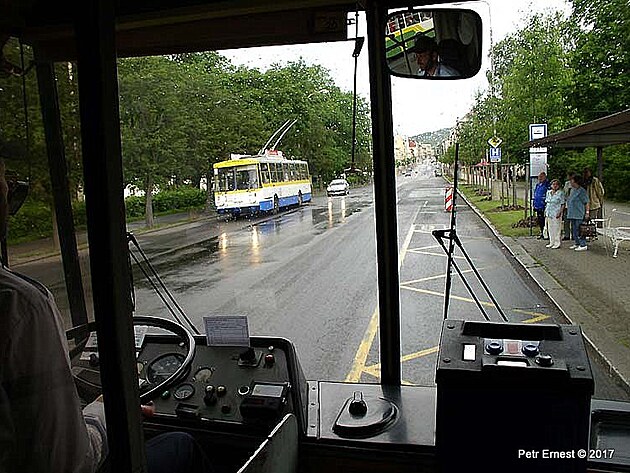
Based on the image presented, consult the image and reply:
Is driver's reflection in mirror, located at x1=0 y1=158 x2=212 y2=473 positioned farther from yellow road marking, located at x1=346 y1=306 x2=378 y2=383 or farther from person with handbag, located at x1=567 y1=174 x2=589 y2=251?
person with handbag, located at x1=567 y1=174 x2=589 y2=251

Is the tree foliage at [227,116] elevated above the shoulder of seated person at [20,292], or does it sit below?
above

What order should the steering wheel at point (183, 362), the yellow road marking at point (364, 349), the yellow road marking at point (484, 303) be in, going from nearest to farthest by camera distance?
1. the steering wheel at point (183, 362)
2. the yellow road marking at point (484, 303)
3. the yellow road marking at point (364, 349)

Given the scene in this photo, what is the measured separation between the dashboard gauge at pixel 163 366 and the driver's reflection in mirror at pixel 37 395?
1102 millimetres

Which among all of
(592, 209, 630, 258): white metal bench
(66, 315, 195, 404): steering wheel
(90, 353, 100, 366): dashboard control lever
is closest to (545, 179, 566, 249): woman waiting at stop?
(592, 209, 630, 258): white metal bench

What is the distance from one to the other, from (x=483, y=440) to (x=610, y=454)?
57 centimetres

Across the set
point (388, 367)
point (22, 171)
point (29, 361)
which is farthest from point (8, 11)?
point (388, 367)

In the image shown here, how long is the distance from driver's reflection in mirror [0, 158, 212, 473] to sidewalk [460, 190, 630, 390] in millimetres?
1695

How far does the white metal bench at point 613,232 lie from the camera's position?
190 cm

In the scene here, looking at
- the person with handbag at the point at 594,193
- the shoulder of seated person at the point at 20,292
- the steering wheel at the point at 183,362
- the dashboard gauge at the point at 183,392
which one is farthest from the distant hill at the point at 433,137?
the shoulder of seated person at the point at 20,292

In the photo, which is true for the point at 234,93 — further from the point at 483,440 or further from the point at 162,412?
the point at 483,440

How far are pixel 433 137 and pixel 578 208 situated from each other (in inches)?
25.4

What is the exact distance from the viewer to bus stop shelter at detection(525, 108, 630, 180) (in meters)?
1.83

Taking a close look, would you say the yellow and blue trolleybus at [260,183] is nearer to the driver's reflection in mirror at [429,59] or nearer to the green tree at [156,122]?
the green tree at [156,122]
